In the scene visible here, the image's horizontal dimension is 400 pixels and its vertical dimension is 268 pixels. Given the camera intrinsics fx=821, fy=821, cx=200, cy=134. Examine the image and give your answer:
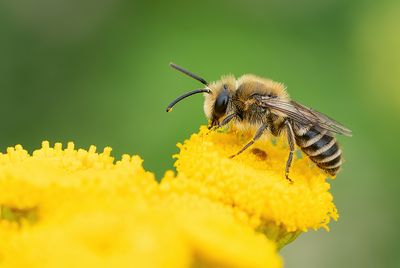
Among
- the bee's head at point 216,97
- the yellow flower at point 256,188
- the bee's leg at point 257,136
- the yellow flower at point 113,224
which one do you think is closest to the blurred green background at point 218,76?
the bee's head at point 216,97

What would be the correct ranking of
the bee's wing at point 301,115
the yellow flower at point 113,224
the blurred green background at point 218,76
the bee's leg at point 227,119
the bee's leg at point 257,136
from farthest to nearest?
the blurred green background at point 218,76 → the bee's wing at point 301,115 → the bee's leg at point 227,119 → the bee's leg at point 257,136 → the yellow flower at point 113,224

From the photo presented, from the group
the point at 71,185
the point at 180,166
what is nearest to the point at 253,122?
the point at 180,166

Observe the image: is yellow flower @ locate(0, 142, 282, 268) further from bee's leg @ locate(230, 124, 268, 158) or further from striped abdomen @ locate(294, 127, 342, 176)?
striped abdomen @ locate(294, 127, 342, 176)

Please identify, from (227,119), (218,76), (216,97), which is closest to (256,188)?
(227,119)

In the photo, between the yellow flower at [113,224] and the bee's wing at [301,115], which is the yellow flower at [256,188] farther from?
the bee's wing at [301,115]

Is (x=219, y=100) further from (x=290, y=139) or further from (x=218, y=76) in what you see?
(x=218, y=76)
